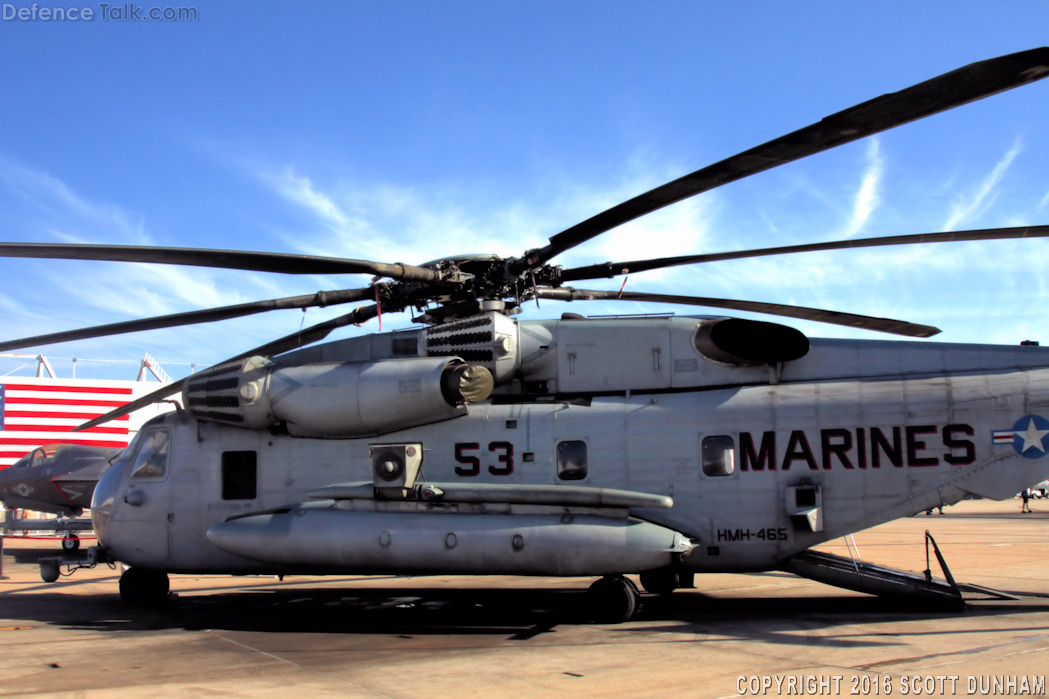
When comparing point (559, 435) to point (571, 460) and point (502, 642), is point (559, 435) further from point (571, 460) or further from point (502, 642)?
point (502, 642)

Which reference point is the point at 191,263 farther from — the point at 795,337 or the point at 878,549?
the point at 878,549

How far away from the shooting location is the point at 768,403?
1034cm

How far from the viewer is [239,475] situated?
11.9 metres

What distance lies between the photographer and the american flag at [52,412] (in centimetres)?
4291

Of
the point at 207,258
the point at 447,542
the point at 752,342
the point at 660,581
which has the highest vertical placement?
the point at 207,258

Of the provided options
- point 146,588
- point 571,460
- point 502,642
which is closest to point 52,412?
point 146,588

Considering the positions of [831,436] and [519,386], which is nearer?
[831,436]

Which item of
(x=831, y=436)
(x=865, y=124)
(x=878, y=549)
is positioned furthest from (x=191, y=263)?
(x=878, y=549)

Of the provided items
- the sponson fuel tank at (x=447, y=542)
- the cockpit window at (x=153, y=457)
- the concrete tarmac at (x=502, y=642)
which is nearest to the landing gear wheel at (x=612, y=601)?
the concrete tarmac at (x=502, y=642)

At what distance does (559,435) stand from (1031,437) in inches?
228

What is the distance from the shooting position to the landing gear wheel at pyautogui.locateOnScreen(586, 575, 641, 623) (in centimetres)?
987

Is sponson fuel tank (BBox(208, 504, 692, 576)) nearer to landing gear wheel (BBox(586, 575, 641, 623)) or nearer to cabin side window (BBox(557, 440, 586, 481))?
landing gear wheel (BBox(586, 575, 641, 623))

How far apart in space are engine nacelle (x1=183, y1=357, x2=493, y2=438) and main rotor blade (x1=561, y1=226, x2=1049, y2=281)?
2067mm

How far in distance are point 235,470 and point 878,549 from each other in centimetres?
1604
